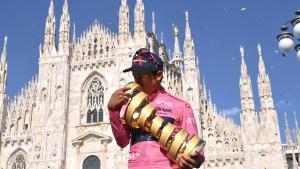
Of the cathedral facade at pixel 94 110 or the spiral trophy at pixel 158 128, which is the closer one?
the spiral trophy at pixel 158 128

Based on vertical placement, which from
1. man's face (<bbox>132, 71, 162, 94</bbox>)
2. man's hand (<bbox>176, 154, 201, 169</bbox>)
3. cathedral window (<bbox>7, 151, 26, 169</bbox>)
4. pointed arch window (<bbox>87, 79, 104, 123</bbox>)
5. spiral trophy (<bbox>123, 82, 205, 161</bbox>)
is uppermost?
pointed arch window (<bbox>87, 79, 104, 123</bbox>)

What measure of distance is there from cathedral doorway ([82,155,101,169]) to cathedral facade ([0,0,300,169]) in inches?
2.0

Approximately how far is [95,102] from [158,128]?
21.4 m

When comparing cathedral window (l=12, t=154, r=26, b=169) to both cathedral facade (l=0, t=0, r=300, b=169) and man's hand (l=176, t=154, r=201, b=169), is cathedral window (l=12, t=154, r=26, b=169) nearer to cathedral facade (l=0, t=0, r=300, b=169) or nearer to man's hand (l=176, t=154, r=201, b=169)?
cathedral facade (l=0, t=0, r=300, b=169)

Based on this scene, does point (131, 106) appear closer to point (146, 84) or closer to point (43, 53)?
point (146, 84)

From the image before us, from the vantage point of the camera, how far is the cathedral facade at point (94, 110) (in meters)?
21.6

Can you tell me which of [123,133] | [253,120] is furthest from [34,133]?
[123,133]

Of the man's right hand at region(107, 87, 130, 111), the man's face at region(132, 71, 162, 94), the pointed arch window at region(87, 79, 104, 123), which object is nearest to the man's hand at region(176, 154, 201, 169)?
the man's right hand at region(107, 87, 130, 111)

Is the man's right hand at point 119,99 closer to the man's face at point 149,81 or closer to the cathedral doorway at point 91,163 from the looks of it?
the man's face at point 149,81

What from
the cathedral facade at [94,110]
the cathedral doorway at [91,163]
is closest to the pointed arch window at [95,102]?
the cathedral facade at [94,110]

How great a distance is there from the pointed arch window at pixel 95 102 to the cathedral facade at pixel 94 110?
0.05 metres

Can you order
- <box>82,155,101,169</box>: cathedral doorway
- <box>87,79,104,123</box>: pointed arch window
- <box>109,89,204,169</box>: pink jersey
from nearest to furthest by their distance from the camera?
<box>109,89,204,169</box>: pink jersey, <box>82,155,101,169</box>: cathedral doorway, <box>87,79,104,123</box>: pointed arch window

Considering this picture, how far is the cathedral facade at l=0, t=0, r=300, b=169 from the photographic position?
21.6 m

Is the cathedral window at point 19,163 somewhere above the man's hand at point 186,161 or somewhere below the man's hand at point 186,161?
above
